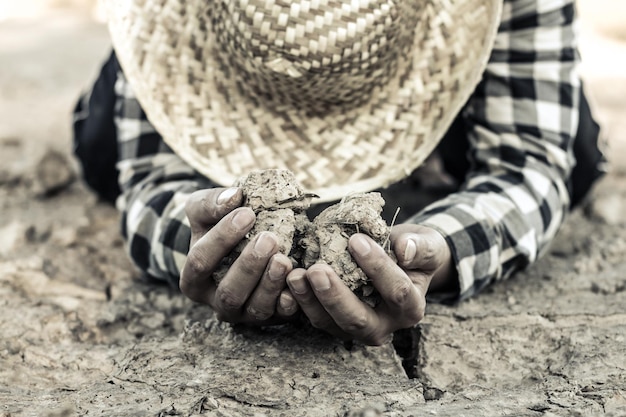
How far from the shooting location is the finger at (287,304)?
1.62 metres

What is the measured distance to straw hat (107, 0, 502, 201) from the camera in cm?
206

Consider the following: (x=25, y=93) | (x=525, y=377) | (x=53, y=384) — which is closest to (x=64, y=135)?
(x=25, y=93)

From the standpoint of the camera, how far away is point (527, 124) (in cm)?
229

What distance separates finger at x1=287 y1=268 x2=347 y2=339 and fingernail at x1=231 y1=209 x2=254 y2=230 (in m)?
0.14

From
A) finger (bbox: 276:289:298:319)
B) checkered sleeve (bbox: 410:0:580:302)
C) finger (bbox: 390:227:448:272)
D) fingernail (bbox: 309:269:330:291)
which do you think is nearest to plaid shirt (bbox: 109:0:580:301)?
checkered sleeve (bbox: 410:0:580:302)

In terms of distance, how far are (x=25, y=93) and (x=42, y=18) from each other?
2346mm

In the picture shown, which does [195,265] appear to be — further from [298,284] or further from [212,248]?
[298,284]

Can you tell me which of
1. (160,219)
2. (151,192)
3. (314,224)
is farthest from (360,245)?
(151,192)

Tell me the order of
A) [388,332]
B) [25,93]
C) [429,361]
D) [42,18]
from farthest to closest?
[42,18], [25,93], [429,361], [388,332]

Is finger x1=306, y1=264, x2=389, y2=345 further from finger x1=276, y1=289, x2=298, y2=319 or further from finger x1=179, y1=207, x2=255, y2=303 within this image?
finger x1=179, y1=207, x2=255, y2=303

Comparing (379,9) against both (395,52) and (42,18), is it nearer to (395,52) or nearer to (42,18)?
(395,52)

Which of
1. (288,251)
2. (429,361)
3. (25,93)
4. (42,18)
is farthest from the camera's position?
(42,18)

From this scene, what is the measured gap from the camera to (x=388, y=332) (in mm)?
1760

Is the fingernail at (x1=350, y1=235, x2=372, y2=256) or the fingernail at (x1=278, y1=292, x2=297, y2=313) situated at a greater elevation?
the fingernail at (x1=350, y1=235, x2=372, y2=256)
